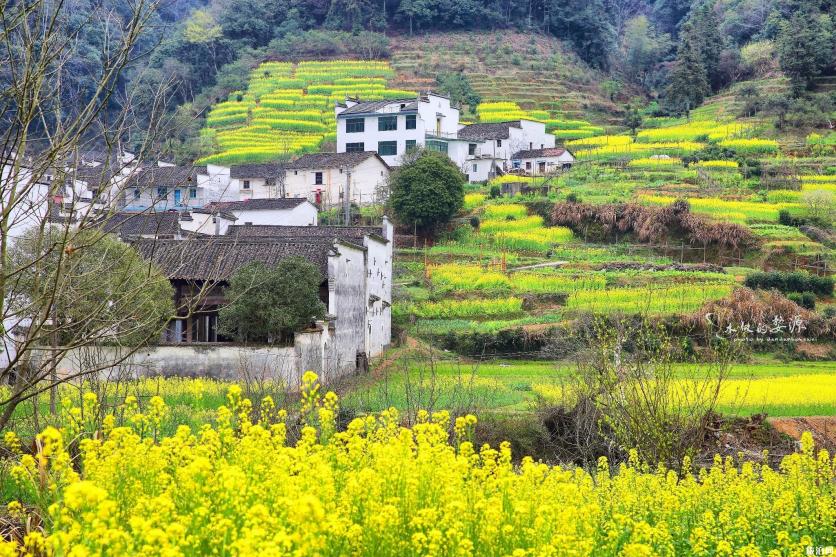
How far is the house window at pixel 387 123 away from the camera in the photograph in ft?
185

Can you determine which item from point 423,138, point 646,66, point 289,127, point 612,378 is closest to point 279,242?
point 612,378

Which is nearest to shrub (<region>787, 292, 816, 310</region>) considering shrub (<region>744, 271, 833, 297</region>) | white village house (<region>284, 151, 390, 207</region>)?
shrub (<region>744, 271, 833, 297</region>)

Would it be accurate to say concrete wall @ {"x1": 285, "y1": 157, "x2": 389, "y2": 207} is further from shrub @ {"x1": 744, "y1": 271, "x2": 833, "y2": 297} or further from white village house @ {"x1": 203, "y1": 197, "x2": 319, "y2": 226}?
shrub @ {"x1": 744, "y1": 271, "x2": 833, "y2": 297}

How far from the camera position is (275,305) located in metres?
23.0

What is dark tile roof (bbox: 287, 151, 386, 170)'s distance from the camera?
4929cm

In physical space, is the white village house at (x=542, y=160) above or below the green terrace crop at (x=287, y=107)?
below

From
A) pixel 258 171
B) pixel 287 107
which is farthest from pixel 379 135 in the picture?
pixel 287 107

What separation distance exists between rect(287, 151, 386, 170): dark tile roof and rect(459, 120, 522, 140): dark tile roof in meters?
10.8

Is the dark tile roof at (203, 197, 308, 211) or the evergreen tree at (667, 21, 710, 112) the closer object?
the dark tile roof at (203, 197, 308, 211)

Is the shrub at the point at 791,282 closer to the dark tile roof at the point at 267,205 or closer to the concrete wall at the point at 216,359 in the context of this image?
the concrete wall at the point at 216,359

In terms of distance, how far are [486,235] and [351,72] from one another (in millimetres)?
41497

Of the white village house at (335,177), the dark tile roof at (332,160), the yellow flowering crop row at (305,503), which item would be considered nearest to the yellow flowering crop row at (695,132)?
the white village house at (335,177)

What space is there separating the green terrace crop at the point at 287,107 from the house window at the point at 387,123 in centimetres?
741

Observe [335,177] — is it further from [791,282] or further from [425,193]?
[791,282]
